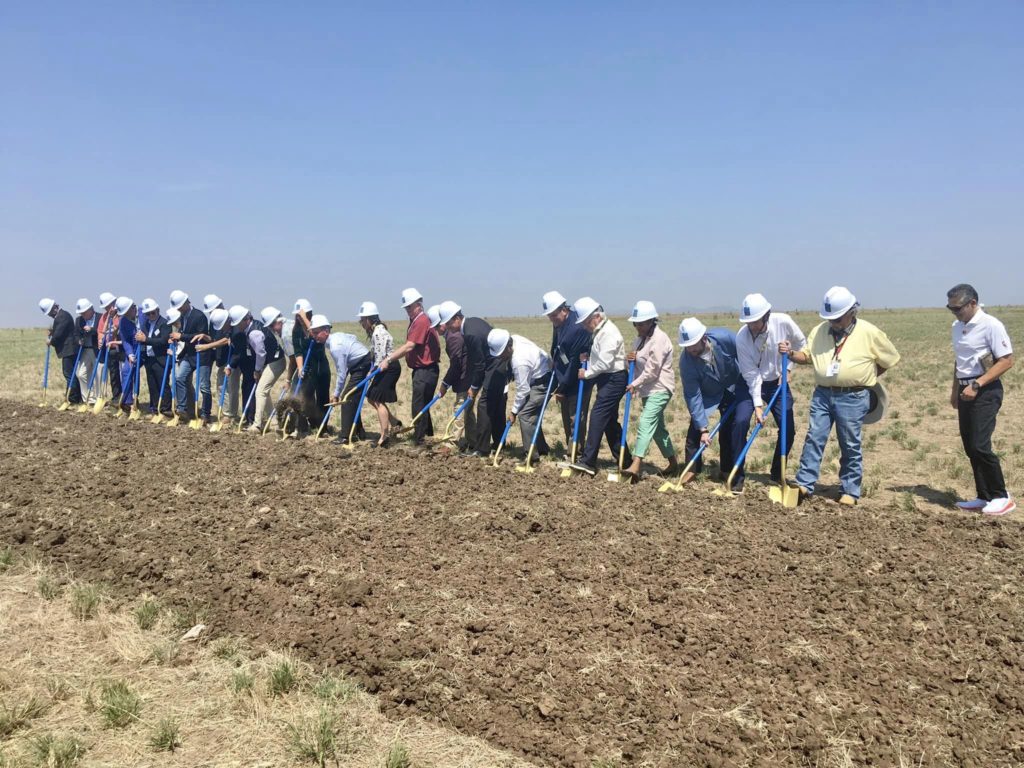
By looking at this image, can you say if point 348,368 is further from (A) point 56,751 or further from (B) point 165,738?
(A) point 56,751

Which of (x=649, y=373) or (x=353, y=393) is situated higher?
(x=649, y=373)

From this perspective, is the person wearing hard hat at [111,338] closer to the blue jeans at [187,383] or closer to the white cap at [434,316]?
the blue jeans at [187,383]

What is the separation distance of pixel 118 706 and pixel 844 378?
6386mm

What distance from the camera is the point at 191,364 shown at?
12.4 meters

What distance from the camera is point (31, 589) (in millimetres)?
5477

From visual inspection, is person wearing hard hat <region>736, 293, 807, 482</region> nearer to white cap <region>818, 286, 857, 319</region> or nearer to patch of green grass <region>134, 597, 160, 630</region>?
white cap <region>818, 286, 857, 319</region>

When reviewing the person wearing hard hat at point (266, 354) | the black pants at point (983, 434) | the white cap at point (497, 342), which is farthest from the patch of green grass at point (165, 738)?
the person wearing hard hat at point (266, 354)

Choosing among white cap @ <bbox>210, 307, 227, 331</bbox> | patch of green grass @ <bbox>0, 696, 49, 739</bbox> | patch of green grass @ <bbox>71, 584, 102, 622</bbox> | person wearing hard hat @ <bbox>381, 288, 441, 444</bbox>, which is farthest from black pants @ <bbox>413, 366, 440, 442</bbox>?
patch of green grass @ <bbox>0, 696, 49, 739</bbox>

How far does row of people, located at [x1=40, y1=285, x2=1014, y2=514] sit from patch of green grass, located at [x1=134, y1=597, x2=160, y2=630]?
15.0ft

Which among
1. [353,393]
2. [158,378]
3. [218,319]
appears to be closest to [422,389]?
[353,393]

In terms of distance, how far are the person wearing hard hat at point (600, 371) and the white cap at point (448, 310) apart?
1.73m

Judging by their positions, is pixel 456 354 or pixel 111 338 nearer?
pixel 456 354

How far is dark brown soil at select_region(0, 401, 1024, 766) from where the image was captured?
3.60m

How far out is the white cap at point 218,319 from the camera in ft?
39.8
